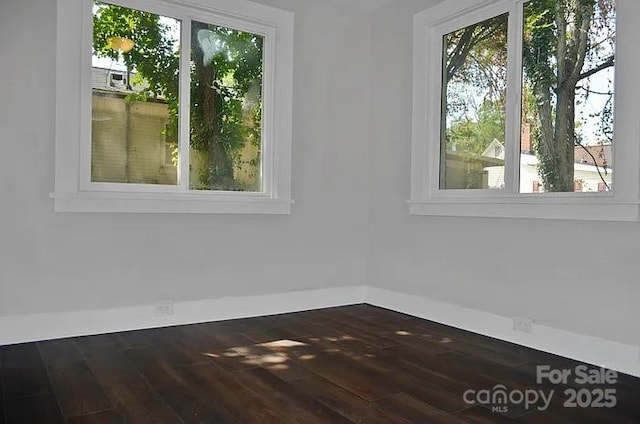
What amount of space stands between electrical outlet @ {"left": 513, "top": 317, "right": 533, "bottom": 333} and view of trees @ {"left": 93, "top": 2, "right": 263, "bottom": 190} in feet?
6.90

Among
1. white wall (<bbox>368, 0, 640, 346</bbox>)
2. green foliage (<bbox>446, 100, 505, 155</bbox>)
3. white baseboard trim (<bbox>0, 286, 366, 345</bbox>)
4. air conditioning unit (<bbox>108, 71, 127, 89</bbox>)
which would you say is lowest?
white baseboard trim (<bbox>0, 286, 366, 345</bbox>)

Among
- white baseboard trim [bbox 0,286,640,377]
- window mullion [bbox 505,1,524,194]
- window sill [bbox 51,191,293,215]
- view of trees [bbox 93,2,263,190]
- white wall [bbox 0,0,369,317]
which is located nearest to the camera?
white baseboard trim [bbox 0,286,640,377]

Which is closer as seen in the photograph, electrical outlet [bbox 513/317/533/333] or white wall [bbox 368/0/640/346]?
white wall [bbox 368/0/640/346]

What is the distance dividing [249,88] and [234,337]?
6.18 feet

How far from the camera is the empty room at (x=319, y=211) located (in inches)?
101

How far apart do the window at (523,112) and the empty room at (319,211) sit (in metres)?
0.01

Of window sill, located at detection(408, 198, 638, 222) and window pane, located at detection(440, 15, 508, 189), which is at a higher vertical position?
window pane, located at detection(440, 15, 508, 189)

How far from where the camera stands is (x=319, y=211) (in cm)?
434

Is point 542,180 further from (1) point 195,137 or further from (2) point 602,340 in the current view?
(1) point 195,137

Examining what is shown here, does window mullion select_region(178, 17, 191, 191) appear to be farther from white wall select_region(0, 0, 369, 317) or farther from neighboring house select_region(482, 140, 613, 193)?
neighboring house select_region(482, 140, 613, 193)

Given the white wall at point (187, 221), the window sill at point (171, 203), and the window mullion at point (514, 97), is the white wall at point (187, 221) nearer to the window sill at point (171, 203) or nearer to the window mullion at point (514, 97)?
the window sill at point (171, 203)

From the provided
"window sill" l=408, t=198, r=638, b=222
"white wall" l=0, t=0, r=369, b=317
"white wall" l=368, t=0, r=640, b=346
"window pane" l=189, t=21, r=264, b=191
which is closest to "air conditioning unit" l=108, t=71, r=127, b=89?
"white wall" l=0, t=0, r=369, b=317

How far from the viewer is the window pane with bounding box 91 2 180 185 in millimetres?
3463

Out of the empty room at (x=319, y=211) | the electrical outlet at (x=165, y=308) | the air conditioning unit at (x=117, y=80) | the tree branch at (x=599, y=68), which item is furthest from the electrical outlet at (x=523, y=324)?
the air conditioning unit at (x=117, y=80)
